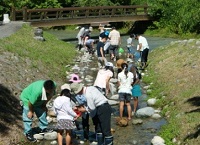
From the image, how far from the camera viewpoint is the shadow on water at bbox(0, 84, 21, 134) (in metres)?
11.0

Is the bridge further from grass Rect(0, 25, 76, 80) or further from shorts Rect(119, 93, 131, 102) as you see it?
shorts Rect(119, 93, 131, 102)

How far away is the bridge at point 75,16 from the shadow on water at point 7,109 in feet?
78.3

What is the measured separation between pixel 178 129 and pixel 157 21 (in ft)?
118

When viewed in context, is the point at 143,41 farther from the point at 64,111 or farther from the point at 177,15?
the point at 177,15

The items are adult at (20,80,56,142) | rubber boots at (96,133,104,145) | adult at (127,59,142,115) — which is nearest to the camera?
adult at (20,80,56,142)

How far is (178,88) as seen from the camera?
15180 mm

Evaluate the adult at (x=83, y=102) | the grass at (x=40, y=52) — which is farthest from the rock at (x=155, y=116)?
the grass at (x=40, y=52)

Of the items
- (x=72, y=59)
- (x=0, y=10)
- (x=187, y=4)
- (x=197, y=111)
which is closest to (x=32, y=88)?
(x=197, y=111)

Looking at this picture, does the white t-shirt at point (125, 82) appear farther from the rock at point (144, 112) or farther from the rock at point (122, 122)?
the rock at point (144, 112)

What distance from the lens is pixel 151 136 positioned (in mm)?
11328

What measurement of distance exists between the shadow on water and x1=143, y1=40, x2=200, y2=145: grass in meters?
4.22

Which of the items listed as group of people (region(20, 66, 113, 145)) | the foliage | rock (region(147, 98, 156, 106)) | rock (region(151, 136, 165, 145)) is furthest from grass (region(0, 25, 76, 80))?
the foliage

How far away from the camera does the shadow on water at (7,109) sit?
11036 mm

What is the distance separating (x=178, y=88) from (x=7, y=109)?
257 inches
